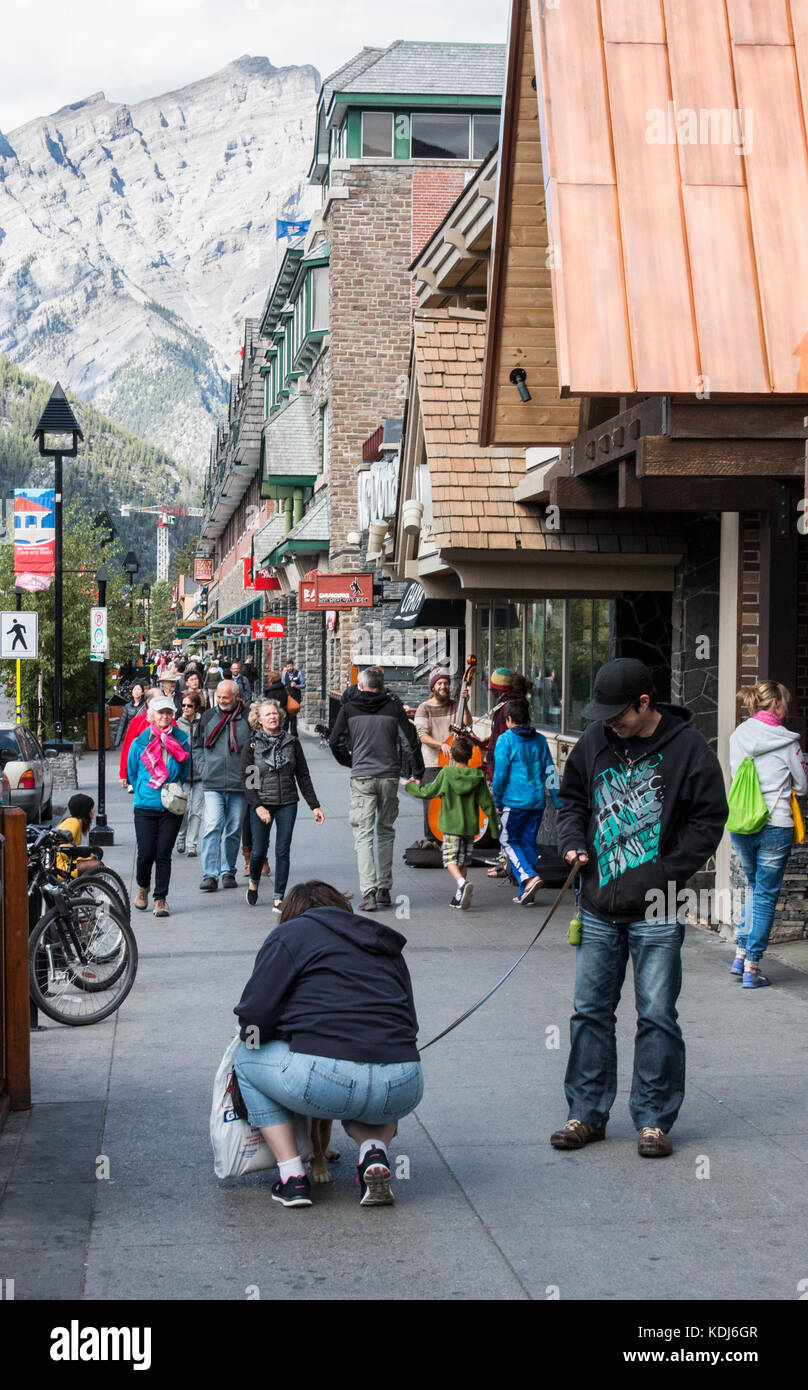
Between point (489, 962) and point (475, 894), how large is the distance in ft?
11.3

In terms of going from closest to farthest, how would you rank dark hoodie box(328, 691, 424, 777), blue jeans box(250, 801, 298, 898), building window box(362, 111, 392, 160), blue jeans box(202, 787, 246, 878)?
1. blue jeans box(250, 801, 298, 898)
2. dark hoodie box(328, 691, 424, 777)
3. blue jeans box(202, 787, 246, 878)
4. building window box(362, 111, 392, 160)

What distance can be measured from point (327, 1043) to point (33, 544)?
60.9 ft

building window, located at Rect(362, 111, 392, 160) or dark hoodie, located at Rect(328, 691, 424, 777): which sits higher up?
building window, located at Rect(362, 111, 392, 160)

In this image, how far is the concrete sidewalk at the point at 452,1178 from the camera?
5.00 meters

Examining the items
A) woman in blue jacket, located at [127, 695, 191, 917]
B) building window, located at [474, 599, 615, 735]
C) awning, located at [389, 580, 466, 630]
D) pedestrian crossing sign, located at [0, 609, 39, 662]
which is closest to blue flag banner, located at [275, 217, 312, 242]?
awning, located at [389, 580, 466, 630]

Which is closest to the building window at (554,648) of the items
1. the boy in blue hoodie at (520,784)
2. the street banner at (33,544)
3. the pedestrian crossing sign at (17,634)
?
the boy in blue hoodie at (520,784)

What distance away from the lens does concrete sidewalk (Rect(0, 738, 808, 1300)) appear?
500cm

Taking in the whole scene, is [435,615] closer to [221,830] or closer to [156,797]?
[221,830]

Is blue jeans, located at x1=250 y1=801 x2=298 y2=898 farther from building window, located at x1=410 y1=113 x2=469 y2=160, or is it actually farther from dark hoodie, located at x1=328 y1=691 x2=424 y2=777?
building window, located at x1=410 y1=113 x2=469 y2=160

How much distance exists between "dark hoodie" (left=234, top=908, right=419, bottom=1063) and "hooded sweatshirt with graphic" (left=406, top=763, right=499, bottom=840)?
7.35 meters

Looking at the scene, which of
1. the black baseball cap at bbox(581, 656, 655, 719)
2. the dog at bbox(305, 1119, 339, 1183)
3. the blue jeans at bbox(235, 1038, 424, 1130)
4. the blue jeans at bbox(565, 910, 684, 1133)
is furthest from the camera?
the blue jeans at bbox(565, 910, 684, 1133)

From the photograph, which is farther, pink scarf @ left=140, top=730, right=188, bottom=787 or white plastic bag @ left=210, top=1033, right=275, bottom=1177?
pink scarf @ left=140, top=730, right=188, bottom=787

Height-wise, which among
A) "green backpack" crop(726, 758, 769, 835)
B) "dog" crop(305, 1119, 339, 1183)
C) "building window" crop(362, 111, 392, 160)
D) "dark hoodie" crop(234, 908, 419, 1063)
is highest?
"building window" crop(362, 111, 392, 160)

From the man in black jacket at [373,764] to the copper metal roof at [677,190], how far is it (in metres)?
4.67
